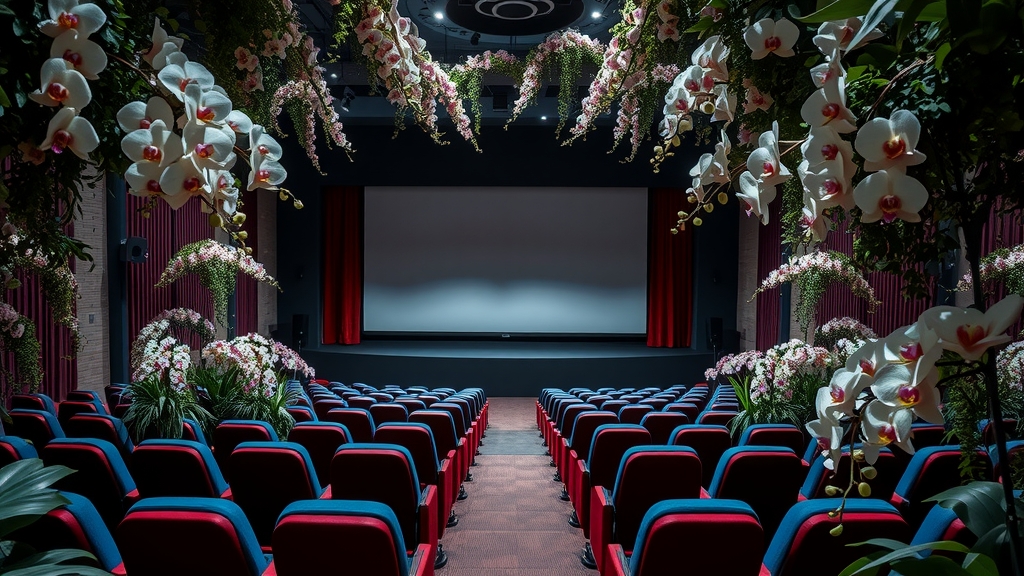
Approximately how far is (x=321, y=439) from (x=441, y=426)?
135 cm

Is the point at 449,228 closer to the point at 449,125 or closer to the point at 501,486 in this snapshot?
the point at 449,125

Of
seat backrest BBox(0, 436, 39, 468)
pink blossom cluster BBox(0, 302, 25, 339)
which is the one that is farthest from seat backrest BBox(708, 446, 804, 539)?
pink blossom cluster BBox(0, 302, 25, 339)

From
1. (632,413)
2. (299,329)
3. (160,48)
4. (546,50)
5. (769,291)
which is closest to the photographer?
(160,48)

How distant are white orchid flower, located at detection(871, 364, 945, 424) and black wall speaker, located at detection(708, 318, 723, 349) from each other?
12284 mm

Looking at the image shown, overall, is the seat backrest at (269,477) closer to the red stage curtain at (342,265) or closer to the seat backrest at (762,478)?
the seat backrest at (762,478)

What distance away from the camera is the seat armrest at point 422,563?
2.37m

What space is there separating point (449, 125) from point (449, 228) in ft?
7.55

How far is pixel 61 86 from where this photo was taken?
0.95 metres

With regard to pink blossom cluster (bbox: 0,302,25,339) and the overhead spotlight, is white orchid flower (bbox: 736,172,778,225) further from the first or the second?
the overhead spotlight

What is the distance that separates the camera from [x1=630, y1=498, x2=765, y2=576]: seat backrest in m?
1.80

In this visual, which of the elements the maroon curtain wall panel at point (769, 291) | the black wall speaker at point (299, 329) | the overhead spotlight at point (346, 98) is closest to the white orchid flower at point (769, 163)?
the overhead spotlight at point (346, 98)

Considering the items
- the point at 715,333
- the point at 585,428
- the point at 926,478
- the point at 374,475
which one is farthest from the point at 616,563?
the point at 715,333

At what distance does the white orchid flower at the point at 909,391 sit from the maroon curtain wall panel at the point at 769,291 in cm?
1153

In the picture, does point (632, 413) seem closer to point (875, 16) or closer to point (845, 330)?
point (845, 330)
